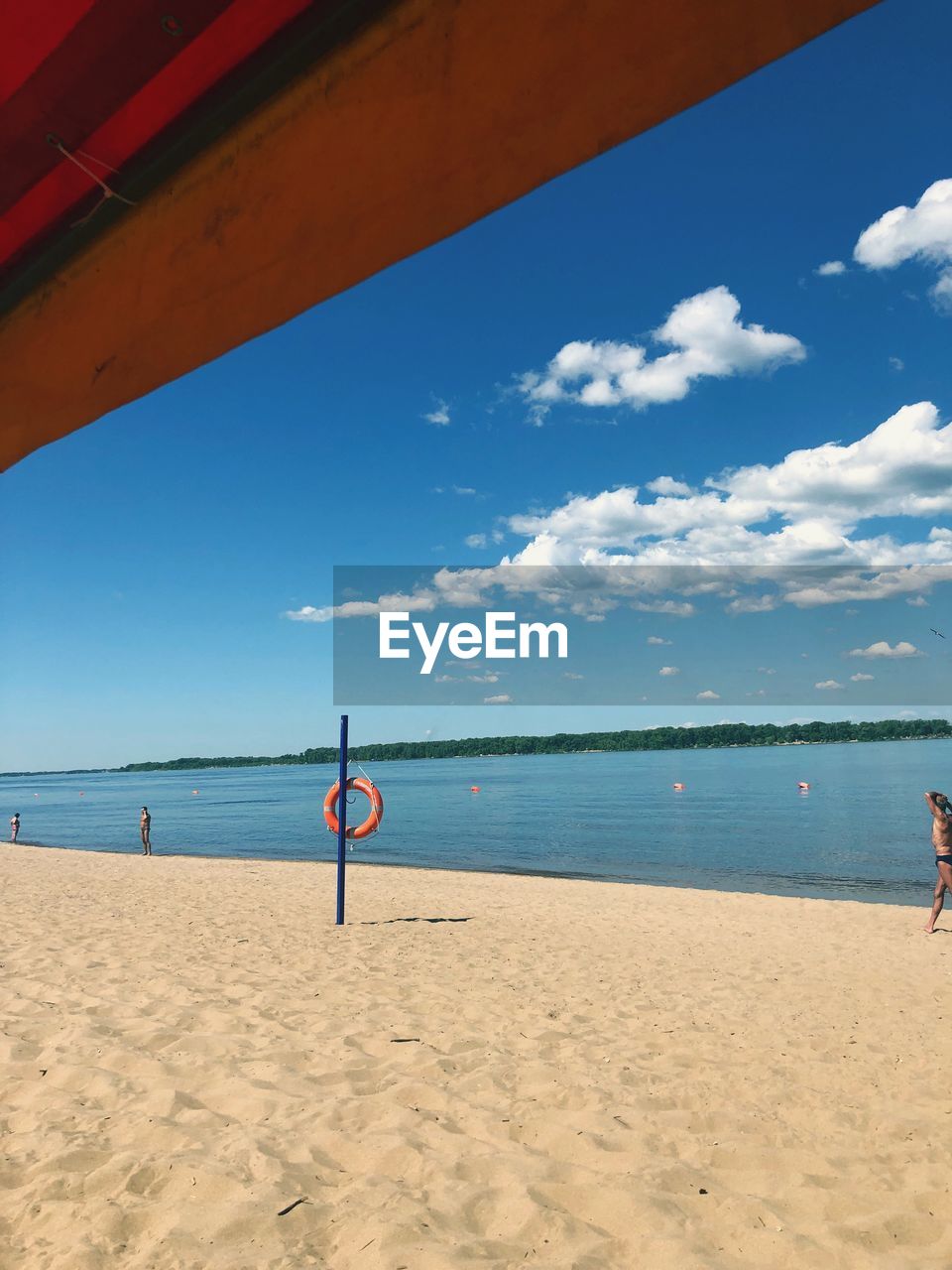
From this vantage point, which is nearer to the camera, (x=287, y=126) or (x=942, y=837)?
(x=287, y=126)

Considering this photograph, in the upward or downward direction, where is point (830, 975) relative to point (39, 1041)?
downward

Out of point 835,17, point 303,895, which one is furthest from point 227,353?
point 303,895

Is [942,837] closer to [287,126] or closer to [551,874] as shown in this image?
[287,126]

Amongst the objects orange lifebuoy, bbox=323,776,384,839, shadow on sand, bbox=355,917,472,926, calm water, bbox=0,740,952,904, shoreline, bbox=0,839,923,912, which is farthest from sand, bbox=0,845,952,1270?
calm water, bbox=0,740,952,904

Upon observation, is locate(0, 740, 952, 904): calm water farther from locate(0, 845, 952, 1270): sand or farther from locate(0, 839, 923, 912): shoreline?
locate(0, 845, 952, 1270): sand

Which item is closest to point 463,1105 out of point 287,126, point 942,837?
point 287,126

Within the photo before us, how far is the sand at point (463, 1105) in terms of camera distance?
6.77 feet

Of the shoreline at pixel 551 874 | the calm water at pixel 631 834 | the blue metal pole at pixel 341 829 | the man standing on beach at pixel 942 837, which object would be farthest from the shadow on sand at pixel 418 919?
the calm water at pixel 631 834

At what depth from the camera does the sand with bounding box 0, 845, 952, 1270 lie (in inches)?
81.3

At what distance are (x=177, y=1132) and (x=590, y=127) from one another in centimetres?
300

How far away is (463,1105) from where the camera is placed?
2914 mm

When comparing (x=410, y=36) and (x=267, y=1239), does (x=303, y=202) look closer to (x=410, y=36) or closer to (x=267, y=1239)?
(x=410, y=36)

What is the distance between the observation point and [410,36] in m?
0.86

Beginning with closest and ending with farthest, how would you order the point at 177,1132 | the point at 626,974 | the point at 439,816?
1. the point at 177,1132
2. the point at 626,974
3. the point at 439,816
